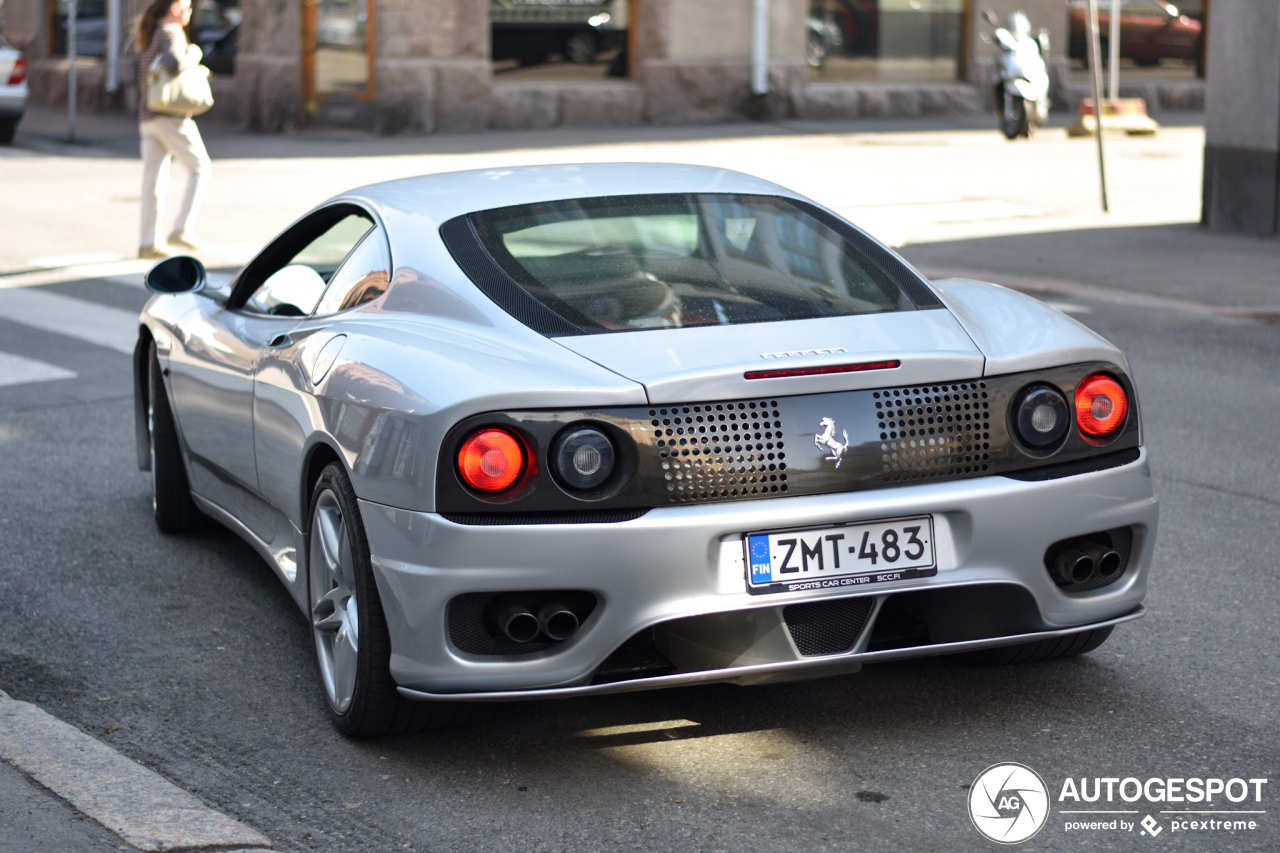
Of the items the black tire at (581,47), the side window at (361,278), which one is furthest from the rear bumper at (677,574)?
the black tire at (581,47)

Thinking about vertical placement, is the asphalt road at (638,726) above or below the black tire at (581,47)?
below

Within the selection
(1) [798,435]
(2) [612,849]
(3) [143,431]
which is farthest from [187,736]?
(3) [143,431]

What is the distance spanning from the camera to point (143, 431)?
6.27 m

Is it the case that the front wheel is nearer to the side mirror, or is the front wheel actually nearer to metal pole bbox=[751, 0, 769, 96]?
metal pole bbox=[751, 0, 769, 96]

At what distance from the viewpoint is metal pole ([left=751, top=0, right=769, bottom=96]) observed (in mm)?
26094

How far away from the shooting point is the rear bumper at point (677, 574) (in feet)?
11.9

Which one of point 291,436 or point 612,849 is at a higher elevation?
point 291,436

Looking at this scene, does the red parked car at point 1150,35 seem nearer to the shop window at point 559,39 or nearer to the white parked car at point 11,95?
the shop window at point 559,39

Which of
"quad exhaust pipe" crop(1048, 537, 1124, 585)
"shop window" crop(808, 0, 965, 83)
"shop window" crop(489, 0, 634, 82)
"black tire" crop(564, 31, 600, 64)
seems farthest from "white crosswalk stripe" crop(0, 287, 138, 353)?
"shop window" crop(808, 0, 965, 83)

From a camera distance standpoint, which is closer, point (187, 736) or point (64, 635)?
point (187, 736)

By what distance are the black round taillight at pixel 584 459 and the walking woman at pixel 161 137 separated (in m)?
10.1

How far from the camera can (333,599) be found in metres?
4.21

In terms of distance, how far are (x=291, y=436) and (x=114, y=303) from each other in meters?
7.07

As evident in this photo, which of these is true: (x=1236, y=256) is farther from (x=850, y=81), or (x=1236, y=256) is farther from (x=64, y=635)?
(x=850, y=81)
